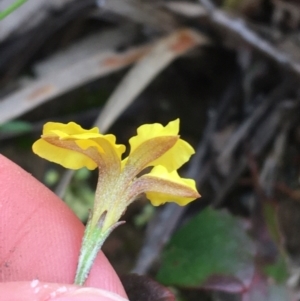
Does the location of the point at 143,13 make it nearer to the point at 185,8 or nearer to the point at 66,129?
the point at 185,8

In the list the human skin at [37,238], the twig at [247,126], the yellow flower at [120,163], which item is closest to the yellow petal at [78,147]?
the yellow flower at [120,163]

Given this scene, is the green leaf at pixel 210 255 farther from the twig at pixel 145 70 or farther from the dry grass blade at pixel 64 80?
the dry grass blade at pixel 64 80

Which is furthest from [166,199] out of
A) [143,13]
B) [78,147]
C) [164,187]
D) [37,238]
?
[143,13]

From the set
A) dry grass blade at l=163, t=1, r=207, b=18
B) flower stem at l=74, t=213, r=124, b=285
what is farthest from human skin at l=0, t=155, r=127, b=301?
dry grass blade at l=163, t=1, r=207, b=18

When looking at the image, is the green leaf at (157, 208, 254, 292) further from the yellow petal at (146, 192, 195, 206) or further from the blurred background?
the yellow petal at (146, 192, 195, 206)

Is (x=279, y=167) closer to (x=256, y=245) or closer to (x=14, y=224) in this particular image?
(x=256, y=245)
